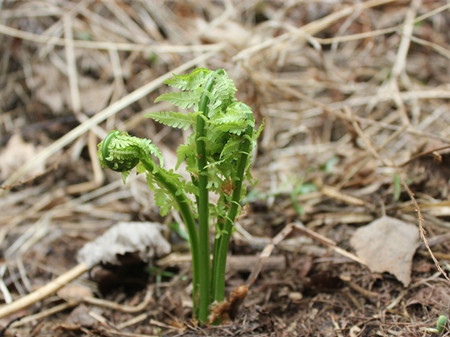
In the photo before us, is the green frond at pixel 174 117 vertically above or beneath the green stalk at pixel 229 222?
above

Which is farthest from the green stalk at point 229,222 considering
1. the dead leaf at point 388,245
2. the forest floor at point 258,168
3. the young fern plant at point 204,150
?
the dead leaf at point 388,245

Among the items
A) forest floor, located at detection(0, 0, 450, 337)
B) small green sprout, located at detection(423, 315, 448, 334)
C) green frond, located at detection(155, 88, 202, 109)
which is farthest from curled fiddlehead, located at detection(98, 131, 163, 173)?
small green sprout, located at detection(423, 315, 448, 334)

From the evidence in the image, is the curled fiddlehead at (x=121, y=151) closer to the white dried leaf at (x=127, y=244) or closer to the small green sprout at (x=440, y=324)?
the white dried leaf at (x=127, y=244)

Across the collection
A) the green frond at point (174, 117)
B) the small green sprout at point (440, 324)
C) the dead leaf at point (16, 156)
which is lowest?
the small green sprout at point (440, 324)

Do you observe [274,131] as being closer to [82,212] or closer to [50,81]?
[82,212]

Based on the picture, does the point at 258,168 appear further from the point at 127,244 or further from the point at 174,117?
the point at 174,117

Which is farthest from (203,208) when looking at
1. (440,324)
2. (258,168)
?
(258,168)

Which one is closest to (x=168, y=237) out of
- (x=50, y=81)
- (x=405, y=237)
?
(x=405, y=237)
